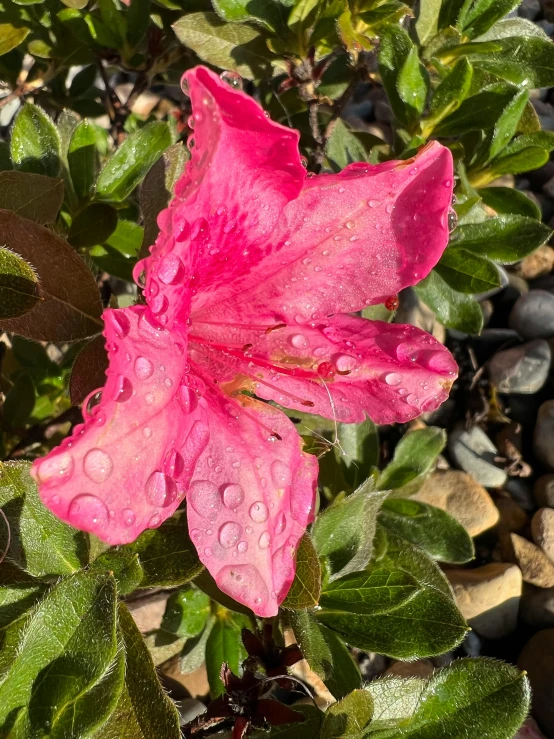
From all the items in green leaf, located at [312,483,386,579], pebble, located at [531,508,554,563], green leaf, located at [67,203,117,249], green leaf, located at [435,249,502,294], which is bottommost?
pebble, located at [531,508,554,563]

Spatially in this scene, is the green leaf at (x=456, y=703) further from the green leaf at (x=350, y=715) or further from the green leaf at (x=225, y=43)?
the green leaf at (x=225, y=43)

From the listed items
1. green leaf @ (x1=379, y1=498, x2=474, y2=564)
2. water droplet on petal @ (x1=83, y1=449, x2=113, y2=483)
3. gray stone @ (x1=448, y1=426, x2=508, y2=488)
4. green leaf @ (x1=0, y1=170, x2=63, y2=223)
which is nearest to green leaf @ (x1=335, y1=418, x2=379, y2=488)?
green leaf @ (x1=379, y1=498, x2=474, y2=564)

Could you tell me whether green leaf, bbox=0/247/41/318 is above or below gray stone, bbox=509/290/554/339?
above

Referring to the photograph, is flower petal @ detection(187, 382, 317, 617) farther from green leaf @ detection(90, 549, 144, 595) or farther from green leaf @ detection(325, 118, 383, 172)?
green leaf @ detection(325, 118, 383, 172)

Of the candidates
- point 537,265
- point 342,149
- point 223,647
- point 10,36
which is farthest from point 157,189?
point 537,265

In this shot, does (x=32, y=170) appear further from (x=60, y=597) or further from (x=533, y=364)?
(x=533, y=364)

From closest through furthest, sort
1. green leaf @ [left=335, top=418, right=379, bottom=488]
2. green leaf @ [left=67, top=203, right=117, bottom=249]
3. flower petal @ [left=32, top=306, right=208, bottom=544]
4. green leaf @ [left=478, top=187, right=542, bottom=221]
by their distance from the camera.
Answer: flower petal @ [left=32, top=306, right=208, bottom=544] → green leaf @ [left=67, top=203, right=117, bottom=249] → green leaf @ [left=478, top=187, right=542, bottom=221] → green leaf @ [left=335, top=418, right=379, bottom=488]

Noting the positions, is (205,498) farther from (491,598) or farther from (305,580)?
(491,598)
